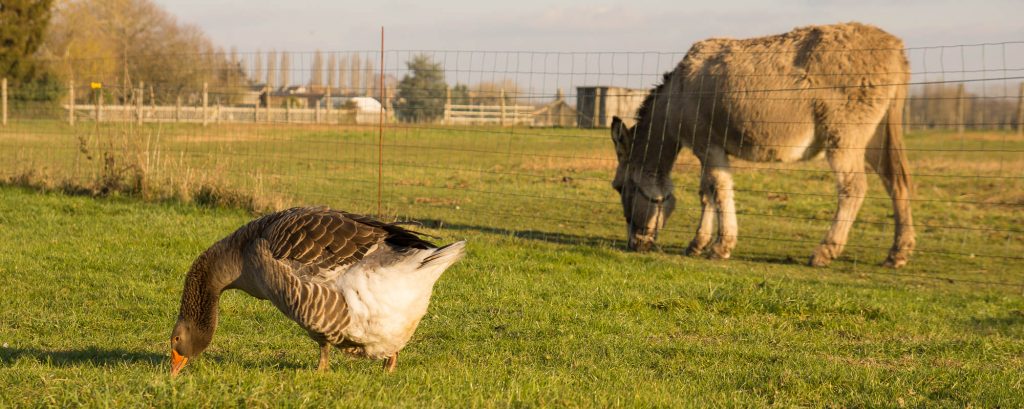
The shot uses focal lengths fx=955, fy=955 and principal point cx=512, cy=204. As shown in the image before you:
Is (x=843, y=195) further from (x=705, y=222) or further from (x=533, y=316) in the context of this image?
(x=533, y=316)

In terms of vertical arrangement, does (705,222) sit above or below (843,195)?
below

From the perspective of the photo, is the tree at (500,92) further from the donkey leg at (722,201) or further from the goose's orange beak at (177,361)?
the goose's orange beak at (177,361)

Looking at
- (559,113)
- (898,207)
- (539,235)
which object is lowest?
(539,235)

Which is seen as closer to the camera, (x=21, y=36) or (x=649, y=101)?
(x=649, y=101)

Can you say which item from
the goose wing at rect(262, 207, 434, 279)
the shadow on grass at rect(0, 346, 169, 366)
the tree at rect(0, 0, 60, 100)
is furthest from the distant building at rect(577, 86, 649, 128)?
the tree at rect(0, 0, 60, 100)

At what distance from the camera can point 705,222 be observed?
14.6m

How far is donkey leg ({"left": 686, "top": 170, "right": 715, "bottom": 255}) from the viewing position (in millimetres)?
14289

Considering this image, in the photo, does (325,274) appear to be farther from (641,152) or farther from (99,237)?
(641,152)

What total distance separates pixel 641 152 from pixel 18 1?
39.5 meters

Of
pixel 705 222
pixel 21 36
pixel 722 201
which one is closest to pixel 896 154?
pixel 722 201

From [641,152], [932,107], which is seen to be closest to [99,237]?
[641,152]

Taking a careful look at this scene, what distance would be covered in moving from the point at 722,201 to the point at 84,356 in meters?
9.53

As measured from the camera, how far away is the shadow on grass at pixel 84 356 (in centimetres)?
664

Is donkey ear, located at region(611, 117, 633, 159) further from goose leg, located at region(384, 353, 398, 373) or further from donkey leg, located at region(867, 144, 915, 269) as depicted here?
goose leg, located at region(384, 353, 398, 373)
